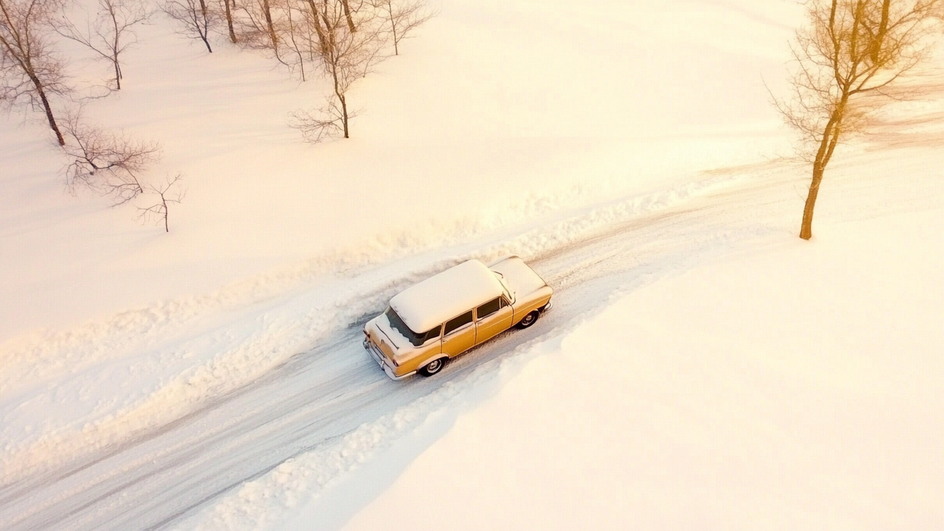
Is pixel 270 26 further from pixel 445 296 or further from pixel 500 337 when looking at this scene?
pixel 500 337

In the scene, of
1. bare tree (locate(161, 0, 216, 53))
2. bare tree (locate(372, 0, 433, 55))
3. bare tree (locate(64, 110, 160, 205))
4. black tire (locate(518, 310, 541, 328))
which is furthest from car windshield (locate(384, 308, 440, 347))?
bare tree (locate(161, 0, 216, 53))

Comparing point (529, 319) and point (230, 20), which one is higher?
point (230, 20)

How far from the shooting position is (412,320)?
10430 mm

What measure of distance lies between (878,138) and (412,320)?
1696 centimetres

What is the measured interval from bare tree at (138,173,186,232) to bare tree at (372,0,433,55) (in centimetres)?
1048

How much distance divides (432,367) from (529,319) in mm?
2539

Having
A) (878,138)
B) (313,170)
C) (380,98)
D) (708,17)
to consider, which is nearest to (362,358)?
(313,170)

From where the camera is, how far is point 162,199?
1401 centimetres

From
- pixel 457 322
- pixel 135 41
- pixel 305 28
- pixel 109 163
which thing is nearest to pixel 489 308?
pixel 457 322

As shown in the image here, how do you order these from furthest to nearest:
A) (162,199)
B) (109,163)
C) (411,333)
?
(109,163), (162,199), (411,333)

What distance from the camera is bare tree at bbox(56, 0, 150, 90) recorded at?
787 inches

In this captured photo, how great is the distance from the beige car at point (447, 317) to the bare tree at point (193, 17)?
16782 millimetres

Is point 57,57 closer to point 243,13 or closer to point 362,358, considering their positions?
point 243,13

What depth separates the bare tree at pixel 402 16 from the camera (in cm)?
2116
